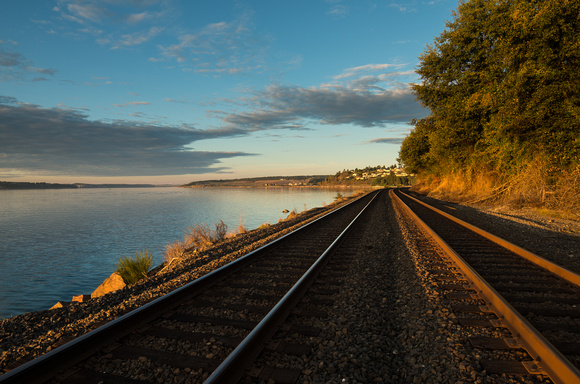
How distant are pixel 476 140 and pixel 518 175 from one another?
705cm

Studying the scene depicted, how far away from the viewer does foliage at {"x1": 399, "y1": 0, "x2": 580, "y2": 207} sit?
14.5 m

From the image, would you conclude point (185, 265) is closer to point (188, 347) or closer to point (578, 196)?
point (188, 347)

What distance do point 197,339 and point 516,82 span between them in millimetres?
18813

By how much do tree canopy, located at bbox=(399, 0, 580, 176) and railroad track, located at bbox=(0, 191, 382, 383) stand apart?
52.1 feet

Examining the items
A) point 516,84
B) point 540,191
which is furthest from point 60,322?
point 540,191

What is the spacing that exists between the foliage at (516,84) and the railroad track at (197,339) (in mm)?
15874

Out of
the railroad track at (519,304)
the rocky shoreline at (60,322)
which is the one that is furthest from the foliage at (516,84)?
the rocky shoreline at (60,322)

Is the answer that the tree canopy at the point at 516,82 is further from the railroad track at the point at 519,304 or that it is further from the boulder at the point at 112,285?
the boulder at the point at 112,285

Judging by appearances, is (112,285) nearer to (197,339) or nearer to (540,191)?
(197,339)

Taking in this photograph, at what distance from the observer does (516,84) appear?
51.0 ft

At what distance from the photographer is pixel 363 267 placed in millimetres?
6746

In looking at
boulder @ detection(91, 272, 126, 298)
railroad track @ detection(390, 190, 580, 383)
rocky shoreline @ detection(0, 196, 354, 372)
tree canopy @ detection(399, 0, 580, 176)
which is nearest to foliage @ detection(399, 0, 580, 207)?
tree canopy @ detection(399, 0, 580, 176)

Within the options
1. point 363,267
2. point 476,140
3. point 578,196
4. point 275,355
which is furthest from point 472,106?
point 275,355

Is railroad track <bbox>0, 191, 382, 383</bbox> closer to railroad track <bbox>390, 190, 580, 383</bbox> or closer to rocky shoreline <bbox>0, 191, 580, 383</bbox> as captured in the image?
rocky shoreline <bbox>0, 191, 580, 383</bbox>
